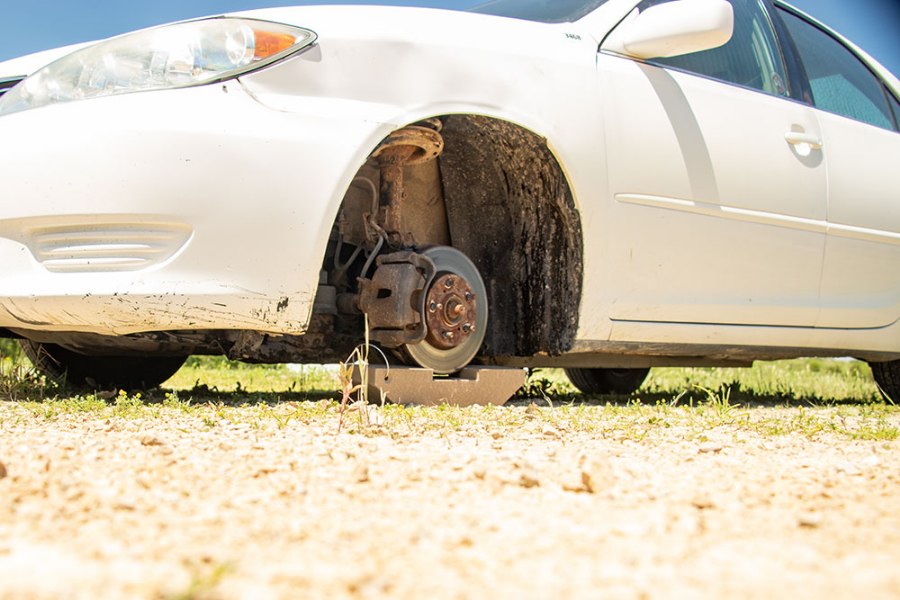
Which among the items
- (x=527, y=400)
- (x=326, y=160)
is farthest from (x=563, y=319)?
(x=326, y=160)

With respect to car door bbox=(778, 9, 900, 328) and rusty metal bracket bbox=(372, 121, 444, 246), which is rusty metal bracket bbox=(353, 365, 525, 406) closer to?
rusty metal bracket bbox=(372, 121, 444, 246)

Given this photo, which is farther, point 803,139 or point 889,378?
point 889,378

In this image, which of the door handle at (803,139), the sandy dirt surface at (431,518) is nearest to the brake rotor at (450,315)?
the sandy dirt surface at (431,518)

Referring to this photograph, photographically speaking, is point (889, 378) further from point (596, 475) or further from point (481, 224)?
point (596, 475)

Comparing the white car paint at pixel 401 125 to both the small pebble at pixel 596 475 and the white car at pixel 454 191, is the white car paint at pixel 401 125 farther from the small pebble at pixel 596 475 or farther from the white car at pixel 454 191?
Result: the small pebble at pixel 596 475

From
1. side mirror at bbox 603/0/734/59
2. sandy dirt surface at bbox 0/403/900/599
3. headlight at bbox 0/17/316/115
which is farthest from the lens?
side mirror at bbox 603/0/734/59

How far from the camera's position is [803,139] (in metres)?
4.13

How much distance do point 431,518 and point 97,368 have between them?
317cm

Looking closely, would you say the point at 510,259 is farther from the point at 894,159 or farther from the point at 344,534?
the point at 344,534

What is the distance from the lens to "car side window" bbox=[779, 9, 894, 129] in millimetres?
4555

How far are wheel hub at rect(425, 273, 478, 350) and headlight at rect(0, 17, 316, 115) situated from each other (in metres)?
0.96

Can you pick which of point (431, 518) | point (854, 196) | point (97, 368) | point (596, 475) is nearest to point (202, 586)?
point (431, 518)

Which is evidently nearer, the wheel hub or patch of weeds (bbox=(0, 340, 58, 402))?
the wheel hub

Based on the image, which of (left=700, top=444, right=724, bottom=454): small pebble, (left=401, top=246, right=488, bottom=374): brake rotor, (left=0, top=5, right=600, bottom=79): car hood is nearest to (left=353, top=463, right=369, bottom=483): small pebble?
(left=700, top=444, right=724, bottom=454): small pebble
